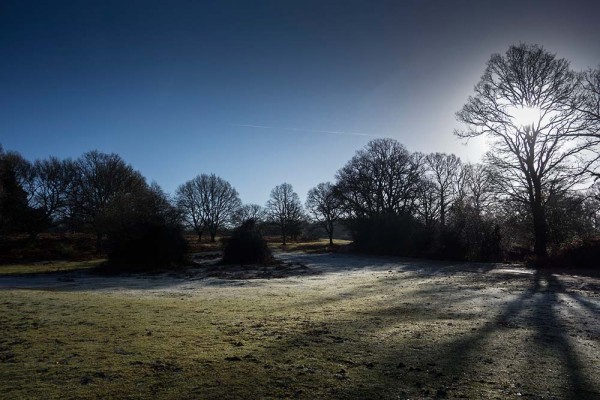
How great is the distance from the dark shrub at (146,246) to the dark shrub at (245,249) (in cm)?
413

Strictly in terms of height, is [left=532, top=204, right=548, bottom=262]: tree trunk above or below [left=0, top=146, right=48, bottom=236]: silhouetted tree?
below

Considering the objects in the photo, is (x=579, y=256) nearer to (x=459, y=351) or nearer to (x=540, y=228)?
(x=540, y=228)

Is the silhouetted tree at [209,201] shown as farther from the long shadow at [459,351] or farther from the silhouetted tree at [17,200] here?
the long shadow at [459,351]

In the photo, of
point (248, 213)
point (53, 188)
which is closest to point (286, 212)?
point (248, 213)

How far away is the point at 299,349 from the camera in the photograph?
6.54 metres

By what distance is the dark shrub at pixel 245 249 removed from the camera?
111ft

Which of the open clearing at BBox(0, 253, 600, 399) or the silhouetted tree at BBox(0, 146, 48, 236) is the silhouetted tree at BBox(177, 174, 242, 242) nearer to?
the silhouetted tree at BBox(0, 146, 48, 236)

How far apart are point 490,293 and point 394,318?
6812mm

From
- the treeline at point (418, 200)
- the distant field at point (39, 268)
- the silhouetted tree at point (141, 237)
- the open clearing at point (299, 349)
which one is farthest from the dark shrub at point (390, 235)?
the distant field at point (39, 268)

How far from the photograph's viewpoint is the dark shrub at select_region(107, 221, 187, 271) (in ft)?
101

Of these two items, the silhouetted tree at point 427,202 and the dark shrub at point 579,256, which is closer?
the dark shrub at point 579,256

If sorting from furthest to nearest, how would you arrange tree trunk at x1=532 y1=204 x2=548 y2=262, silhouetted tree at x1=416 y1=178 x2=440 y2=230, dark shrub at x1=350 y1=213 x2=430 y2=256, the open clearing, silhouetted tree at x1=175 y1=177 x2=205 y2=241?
silhouetted tree at x1=175 y1=177 x2=205 y2=241
silhouetted tree at x1=416 y1=178 x2=440 y2=230
dark shrub at x1=350 y1=213 x2=430 y2=256
tree trunk at x1=532 y1=204 x2=548 y2=262
the open clearing

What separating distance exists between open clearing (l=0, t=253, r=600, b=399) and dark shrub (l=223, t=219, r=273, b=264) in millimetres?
21634

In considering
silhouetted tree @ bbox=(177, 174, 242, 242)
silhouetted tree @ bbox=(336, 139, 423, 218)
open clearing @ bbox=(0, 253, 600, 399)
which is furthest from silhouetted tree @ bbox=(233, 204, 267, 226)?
open clearing @ bbox=(0, 253, 600, 399)
